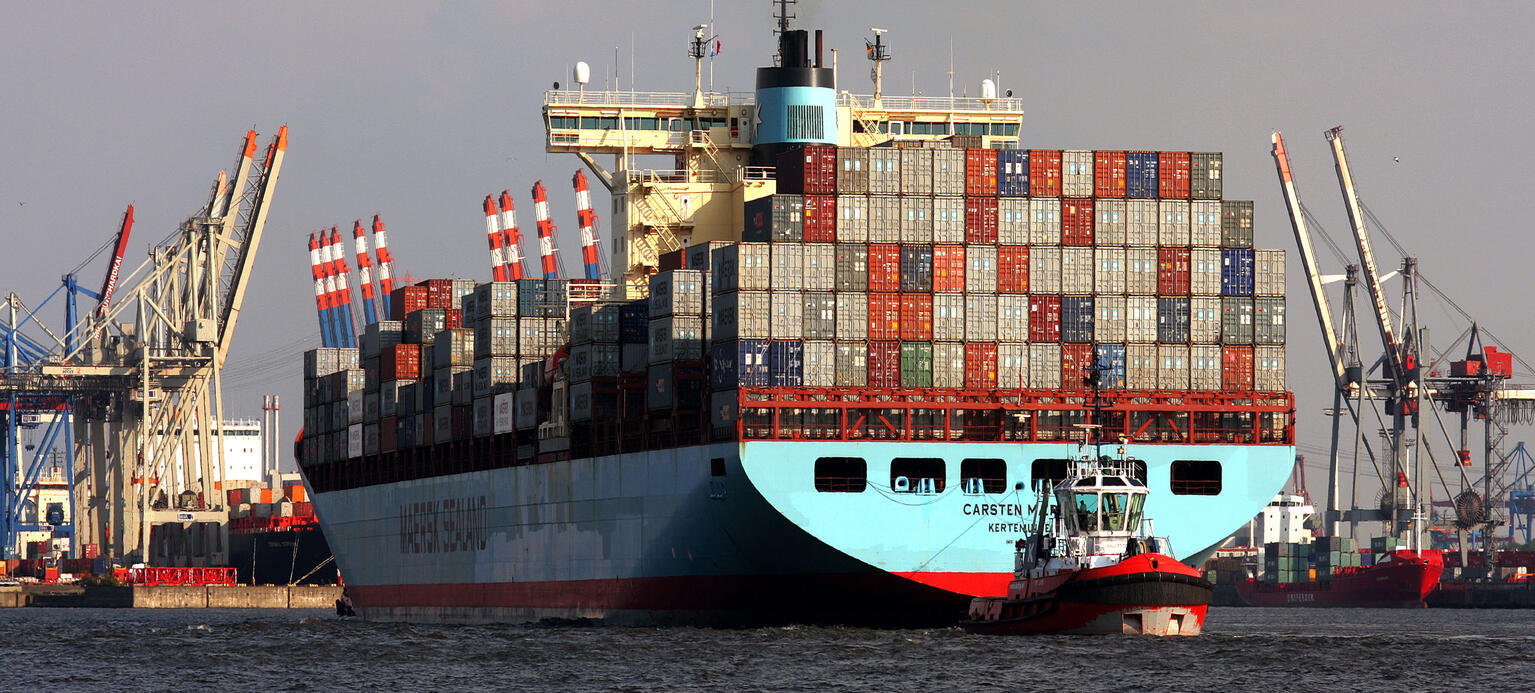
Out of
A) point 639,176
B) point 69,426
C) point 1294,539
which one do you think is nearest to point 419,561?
point 639,176

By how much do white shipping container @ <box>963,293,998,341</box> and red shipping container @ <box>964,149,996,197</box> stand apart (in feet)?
10.1

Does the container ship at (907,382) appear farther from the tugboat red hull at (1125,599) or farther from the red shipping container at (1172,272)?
the tugboat red hull at (1125,599)

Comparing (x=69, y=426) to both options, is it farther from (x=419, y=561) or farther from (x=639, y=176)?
(x=639, y=176)

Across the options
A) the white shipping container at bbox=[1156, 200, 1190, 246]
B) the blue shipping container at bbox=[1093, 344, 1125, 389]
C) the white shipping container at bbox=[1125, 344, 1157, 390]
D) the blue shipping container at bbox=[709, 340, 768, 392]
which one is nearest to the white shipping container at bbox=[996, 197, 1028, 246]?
the blue shipping container at bbox=[1093, 344, 1125, 389]

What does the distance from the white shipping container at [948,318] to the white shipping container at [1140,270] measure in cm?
457

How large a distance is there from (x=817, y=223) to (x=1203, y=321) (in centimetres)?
1049

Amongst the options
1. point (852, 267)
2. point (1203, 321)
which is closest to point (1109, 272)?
point (1203, 321)

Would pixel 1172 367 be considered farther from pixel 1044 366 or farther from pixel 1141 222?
pixel 1141 222

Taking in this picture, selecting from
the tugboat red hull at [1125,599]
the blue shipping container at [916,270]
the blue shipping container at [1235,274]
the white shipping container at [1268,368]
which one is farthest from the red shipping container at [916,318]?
the tugboat red hull at [1125,599]

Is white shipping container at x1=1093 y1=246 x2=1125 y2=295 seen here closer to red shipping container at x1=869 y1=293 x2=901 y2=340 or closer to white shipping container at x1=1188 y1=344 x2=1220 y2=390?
white shipping container at x1=1188 y1=344 x2=1220 y2=390

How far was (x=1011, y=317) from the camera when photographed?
60.4 metres

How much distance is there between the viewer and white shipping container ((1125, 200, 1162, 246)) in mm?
61594

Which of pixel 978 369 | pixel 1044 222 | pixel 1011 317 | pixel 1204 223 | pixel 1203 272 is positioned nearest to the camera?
pixel 978 369

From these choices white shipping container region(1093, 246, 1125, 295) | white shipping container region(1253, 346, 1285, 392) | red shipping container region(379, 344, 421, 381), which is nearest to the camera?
white shipping container region(1093, 246, 1125, 295)
